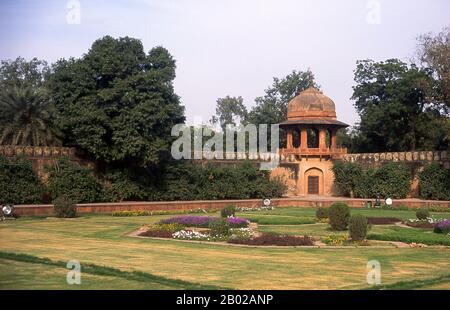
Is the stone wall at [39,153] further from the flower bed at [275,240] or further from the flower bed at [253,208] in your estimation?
the flower bed at [275,240]

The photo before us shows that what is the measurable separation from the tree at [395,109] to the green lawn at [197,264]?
22894 millimetres

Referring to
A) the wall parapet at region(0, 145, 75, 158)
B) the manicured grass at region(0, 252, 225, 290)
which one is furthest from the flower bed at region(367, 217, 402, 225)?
the wall parapet at region(0, 145, 75, 158)

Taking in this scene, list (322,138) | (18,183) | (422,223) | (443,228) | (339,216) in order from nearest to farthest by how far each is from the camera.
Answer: (443,228) < (339,216) < (422,223) < (18,183) < (322,138)

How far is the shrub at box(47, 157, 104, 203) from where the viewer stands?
30328 mm

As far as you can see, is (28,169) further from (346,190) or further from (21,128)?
(346,190)

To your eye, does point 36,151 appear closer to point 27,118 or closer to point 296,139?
point 27,118

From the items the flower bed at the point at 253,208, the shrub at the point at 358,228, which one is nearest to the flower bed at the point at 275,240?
the shrub at the point at 358,228

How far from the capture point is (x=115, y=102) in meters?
30.3

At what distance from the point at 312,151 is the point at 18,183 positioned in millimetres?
18343

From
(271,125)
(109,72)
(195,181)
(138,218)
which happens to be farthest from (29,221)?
(271,125)

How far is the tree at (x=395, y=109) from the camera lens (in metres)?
38.5

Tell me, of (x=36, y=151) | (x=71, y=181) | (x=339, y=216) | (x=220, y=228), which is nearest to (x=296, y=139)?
(x=71, y=181)

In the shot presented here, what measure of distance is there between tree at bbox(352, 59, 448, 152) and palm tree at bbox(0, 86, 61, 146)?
762 inches
